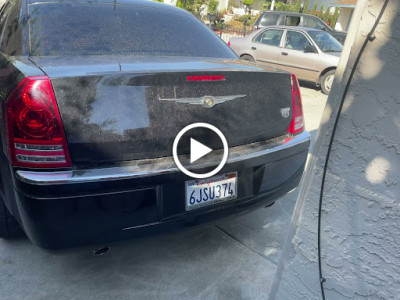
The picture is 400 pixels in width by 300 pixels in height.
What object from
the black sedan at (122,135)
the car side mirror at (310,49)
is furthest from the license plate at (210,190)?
the car side mirror at (310,49)

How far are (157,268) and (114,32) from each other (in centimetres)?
175

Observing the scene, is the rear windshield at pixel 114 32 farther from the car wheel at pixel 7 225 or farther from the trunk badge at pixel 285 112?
the car wheel at pixel 7 225

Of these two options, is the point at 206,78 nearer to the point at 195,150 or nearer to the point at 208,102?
the point at 208,102

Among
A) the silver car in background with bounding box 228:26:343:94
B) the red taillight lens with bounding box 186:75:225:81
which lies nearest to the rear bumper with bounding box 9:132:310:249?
the red taillight lens with bounding box 186:75:225:81

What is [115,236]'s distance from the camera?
181cm

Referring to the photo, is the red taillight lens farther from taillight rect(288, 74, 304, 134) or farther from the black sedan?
taillight rect(288, 74, 304, 134)

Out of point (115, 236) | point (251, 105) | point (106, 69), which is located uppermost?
point (106, 69)

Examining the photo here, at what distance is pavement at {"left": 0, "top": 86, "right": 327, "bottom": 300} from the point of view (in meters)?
2.09

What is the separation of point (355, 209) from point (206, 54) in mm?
1806

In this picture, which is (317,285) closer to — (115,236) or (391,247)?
(391,247)

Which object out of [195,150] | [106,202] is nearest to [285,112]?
[195,150]

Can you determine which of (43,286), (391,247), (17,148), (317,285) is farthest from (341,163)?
(43,286)
